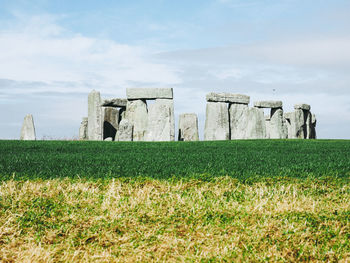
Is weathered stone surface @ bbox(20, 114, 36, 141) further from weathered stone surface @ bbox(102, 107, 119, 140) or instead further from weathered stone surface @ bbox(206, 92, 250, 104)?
weathered stone surface @ bbox(206, 92, 250, 104)

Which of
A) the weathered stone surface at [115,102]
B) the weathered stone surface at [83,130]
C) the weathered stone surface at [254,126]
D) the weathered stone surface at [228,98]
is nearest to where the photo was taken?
the weathered stone surface at [228,98]

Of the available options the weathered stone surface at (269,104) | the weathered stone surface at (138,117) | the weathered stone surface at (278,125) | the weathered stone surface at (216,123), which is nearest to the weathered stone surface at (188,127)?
the weathered stone surface at (216,123)

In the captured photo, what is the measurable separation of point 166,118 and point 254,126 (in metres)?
3.90

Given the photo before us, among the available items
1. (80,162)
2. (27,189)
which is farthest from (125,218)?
(80,162)

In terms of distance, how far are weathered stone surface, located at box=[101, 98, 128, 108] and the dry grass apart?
38.0 feet

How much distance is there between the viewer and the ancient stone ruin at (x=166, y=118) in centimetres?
1611

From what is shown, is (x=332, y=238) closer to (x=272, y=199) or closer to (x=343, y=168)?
(x=272, y=199)

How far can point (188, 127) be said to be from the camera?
17688 mm

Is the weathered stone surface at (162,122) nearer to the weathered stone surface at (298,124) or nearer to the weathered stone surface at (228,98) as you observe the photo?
the weathered stone surface at (228,98)

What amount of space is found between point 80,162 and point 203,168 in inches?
96.0

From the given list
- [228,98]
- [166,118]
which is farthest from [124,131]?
[228,98]

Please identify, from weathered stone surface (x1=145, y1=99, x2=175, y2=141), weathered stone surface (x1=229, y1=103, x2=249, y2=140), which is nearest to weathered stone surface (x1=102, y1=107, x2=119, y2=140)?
weathered stone surface (x1=145, y1=99, x2=175, y2=141)

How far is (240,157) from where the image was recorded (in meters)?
8.87

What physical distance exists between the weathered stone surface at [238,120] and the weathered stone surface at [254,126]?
0.17 metres
